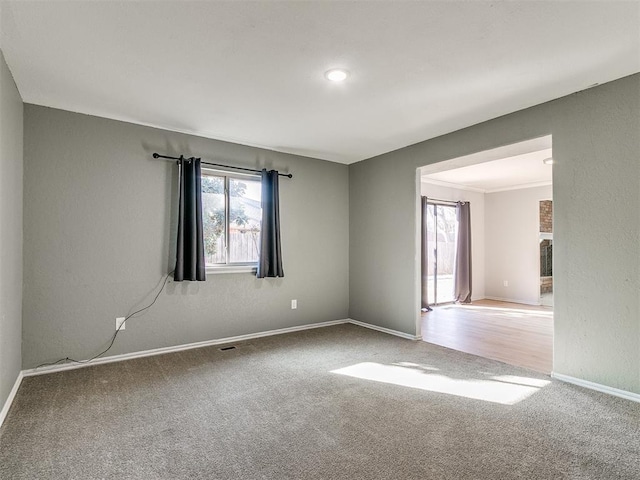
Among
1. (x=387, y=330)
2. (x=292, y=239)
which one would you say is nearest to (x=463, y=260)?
(x=387, y=330)

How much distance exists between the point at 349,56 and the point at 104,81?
6.16 ft

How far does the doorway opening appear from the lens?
5.54m

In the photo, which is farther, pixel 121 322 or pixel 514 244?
pixel 514 244

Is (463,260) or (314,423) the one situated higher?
(463,260)

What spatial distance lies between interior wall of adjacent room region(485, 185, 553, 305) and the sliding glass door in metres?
1.03

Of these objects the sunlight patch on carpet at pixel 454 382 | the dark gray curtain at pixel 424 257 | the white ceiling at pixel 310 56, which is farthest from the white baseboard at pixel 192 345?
the white ceiling at pixel 310 56

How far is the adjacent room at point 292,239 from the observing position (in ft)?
6.38

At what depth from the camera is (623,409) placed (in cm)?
241

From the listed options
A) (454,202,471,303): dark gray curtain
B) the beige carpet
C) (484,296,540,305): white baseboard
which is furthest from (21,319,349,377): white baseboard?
(484,296,540,305): white baseboard

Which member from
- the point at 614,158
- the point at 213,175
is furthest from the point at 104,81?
the point at 614,158

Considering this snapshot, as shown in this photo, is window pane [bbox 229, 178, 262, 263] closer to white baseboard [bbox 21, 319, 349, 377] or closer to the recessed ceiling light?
white baseboard [bbox 21, 319, 349, 377]

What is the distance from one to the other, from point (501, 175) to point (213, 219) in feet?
16.4

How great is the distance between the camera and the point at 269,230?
436 centimetres

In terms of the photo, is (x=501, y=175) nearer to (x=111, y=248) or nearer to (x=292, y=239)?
(x=292, y=239)
